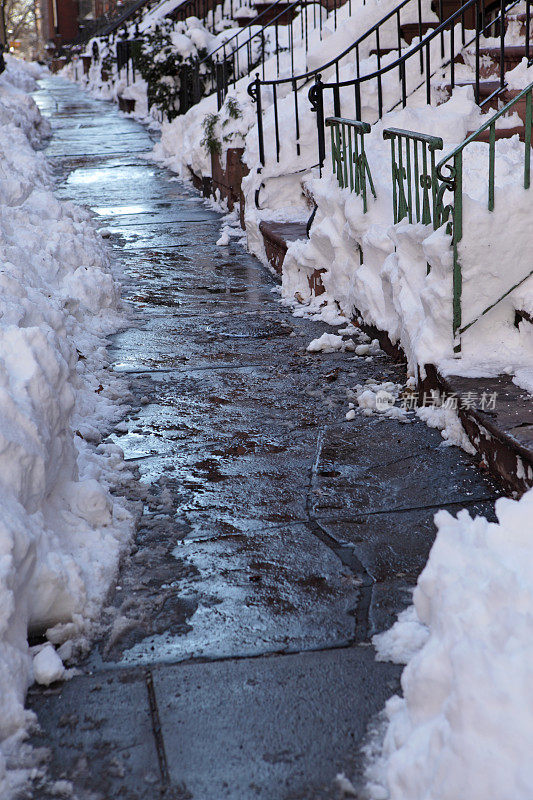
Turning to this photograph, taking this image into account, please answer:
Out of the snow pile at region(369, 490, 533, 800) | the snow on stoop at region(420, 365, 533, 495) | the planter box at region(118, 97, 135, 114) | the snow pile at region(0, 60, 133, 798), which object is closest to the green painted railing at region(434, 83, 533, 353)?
the snow on stoop at region(420, 365, 533, 495)

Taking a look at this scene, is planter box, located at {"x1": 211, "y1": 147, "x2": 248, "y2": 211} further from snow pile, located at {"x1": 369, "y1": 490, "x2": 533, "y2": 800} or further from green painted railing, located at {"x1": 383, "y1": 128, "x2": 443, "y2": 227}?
snow pile, located at {"x1": 369, "y1": 490, "x2": 533, "y2": 800}

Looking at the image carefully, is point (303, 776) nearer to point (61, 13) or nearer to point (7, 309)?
point (7, 309)

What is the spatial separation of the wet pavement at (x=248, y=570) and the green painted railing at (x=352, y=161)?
0.98 meters

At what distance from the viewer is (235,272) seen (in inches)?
306

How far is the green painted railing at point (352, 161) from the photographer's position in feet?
18.9

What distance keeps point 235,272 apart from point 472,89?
7.90 feet

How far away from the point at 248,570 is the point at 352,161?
12.2 feet

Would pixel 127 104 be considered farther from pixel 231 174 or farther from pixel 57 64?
pixel 57 64

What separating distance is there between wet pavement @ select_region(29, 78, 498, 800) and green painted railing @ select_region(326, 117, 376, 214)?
977 mm

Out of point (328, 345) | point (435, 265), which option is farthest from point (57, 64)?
point (435, 265)

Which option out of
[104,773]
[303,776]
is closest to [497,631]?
[303,776]

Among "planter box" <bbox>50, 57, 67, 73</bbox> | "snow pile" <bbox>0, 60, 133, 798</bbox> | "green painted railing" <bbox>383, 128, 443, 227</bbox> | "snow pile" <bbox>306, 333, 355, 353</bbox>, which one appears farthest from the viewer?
"planter box" <bbox>50, 57, 67, 73</bbox>

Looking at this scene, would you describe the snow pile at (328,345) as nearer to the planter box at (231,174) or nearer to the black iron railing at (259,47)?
the planter box at (231,174)

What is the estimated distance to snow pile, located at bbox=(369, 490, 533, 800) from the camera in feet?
6.02
